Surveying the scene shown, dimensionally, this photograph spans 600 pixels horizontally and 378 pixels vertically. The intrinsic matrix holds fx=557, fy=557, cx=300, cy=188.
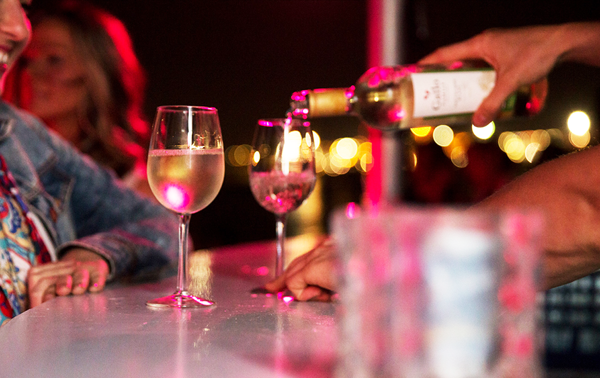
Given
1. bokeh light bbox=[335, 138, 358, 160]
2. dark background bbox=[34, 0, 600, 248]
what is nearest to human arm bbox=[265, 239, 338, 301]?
dark background bbox=[34, 0, 600, 248]

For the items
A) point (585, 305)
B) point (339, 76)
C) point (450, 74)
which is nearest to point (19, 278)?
point (450, 74)

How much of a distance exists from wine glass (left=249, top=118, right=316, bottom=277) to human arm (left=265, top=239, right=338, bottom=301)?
14 centimetres

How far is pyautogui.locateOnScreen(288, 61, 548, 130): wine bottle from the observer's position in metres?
1.03

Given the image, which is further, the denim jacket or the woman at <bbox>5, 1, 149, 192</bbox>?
the woman at <bbox>5, 1, 149, 192</bbox>

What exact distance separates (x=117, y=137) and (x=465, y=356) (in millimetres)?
2613

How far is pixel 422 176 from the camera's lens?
417 centimetres

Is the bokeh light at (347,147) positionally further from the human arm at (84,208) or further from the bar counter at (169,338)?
the bar counter at (169,338)

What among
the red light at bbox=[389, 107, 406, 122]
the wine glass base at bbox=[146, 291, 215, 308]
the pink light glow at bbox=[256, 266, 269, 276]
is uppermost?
the red light at bbox=[389, 107, 406, 122]

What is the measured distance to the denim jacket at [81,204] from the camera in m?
1.19

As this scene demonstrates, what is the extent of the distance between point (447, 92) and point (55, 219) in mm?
996

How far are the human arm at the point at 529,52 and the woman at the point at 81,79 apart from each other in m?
1.95

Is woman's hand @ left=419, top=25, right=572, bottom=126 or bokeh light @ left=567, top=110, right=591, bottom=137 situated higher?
bokeh light @ left=567, top=110, right=591, bottom=137

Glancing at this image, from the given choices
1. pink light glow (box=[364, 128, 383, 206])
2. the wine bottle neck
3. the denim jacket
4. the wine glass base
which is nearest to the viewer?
the wine glass base

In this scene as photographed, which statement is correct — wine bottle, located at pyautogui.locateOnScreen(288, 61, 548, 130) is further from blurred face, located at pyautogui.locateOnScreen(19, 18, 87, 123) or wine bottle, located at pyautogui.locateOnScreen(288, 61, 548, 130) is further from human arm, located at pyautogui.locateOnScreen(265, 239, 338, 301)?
blurred face, located at pyautogui.locateOnScreen(19, 18, 87, 123)
